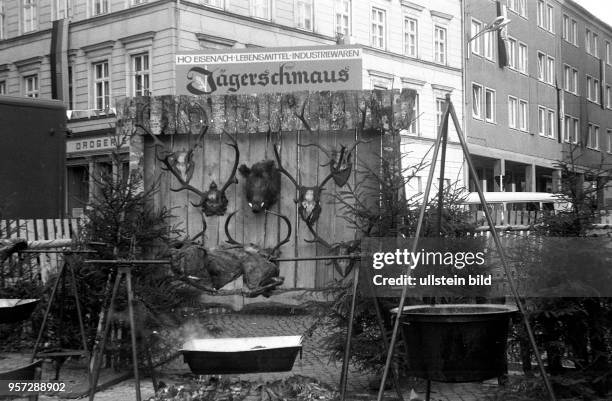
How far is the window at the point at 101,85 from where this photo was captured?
28.9 metres

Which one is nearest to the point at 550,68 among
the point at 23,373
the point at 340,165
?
the point at 340,165

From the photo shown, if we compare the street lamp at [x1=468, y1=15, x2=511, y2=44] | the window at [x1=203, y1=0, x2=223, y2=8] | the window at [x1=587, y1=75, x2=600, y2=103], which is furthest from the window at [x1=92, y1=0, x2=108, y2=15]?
the window at [x1=587, y1=75, x2=600, y2=103]

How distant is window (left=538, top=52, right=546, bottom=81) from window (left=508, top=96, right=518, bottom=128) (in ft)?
8.06

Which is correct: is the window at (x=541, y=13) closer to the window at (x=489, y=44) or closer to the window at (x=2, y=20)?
the window at (x=489, y=44)

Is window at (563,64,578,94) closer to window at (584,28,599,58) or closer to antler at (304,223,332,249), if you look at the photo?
window at (584,28,599,58)

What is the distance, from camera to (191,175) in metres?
8.28

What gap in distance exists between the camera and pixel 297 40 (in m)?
29.8

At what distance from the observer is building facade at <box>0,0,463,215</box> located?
27.0 m

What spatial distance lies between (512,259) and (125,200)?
3115mm

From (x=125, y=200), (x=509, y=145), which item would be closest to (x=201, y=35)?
(x=509, y=145)

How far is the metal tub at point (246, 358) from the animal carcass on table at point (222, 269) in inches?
14.8

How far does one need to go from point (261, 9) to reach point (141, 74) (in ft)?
15.7

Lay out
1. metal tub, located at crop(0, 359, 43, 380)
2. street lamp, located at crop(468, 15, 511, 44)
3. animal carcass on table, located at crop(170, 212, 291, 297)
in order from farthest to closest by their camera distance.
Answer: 1. street lamp, located at crop(468, 15, 511, 44)
2. animal carcass on table, located at crop(170, 212, 291, 297)
3. metal tub, located at crop(0, 359, 43, 380)

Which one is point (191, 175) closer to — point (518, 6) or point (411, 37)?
point (411, 37)
